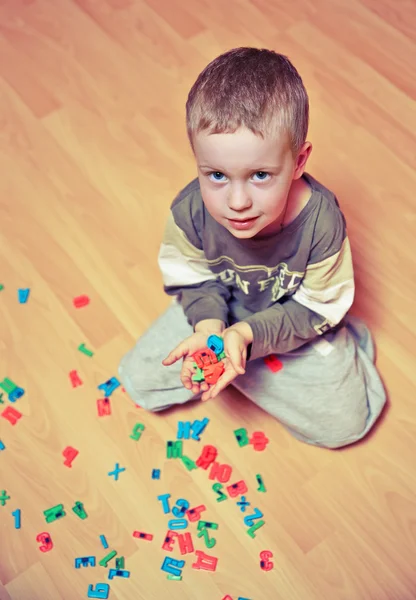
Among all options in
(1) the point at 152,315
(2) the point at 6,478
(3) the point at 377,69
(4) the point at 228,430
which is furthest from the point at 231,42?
(2) the point at 6,478

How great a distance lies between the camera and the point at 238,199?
0.92 metres

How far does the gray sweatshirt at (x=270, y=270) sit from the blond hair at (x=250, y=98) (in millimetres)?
181

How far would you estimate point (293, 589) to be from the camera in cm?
116

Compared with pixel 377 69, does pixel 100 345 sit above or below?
below

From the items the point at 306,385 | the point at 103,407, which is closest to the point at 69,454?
the point at 103,407

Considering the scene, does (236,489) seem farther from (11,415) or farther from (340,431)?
(11,415)

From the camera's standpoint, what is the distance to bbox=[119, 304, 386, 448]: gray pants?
1239mm

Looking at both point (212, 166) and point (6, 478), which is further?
point (6, 478)

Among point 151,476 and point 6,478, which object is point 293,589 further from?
point 6,478

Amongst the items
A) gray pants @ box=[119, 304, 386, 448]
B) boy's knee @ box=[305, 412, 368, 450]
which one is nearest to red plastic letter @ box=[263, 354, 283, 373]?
gray pants @ box=[119, 304, 386, 448]

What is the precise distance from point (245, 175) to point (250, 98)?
0.09 meters

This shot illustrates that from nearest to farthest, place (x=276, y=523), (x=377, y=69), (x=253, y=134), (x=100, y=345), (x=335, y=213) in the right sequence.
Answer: (x=253, y=134)
(x=335, y=213)
(x=276, y=523)
(x=100, y=345)
(x=377, y=69)

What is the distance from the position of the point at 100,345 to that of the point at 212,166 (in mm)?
606

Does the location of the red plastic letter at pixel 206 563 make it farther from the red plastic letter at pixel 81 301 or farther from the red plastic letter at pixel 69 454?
the red plastic letter at pixel 81 301
